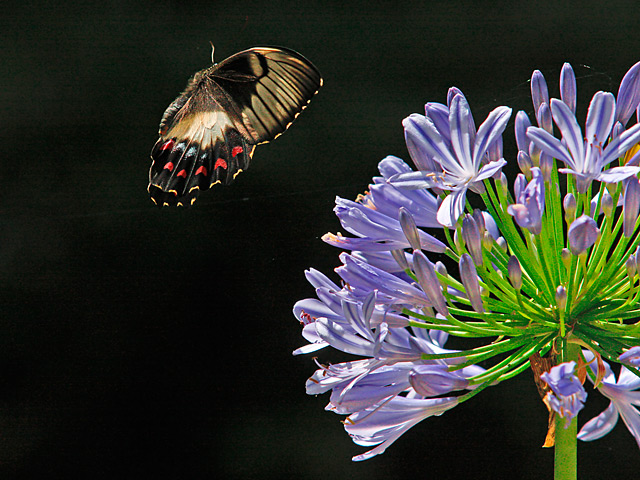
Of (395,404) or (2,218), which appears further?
(2,218)

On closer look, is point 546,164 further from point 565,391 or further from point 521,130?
point 565,391

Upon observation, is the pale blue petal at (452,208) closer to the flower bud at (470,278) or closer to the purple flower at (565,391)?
the flower bud at (470,278)

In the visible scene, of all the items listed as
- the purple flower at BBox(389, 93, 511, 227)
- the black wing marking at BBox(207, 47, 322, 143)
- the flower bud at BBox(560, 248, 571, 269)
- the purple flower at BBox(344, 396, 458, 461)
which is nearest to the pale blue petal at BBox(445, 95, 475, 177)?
the purple flower at BBox(389, 93, 511, 227)

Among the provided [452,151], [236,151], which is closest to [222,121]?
[236,151]

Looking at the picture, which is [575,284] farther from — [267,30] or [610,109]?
[267,30]

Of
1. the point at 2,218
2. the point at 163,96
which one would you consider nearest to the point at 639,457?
the point at 163,96

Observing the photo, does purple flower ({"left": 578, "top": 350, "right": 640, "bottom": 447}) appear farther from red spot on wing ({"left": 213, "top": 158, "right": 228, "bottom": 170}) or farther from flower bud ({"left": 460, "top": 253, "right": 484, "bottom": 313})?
red spot on wing ({"left": 213, "top": 158, "right": 228, "bottom": 170})

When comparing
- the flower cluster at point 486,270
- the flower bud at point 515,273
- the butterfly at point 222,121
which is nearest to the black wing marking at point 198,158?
the butterfly at point 222,121
